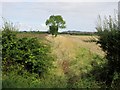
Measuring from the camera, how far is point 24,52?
40.3 feet

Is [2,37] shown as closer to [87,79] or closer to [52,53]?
[52,53]

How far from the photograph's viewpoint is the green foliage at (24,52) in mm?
12173

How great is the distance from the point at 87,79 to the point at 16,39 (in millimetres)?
3037

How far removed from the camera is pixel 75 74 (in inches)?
465

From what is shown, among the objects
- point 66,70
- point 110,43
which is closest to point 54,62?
point 66,70

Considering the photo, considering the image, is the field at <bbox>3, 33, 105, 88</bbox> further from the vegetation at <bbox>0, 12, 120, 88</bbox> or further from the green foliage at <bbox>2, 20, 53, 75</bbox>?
the green foliage at <bbox>2, 20, 53, 75</bbox>

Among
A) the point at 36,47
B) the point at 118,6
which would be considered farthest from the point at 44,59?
the point at 118,6

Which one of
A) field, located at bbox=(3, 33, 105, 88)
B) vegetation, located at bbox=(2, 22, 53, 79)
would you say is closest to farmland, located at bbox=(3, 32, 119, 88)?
field, located at bbox=(3, 33, 105, 88)

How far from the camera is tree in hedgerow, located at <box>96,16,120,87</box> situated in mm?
10750

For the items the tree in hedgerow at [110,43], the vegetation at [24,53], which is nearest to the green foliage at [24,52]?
the vegetation at [24,53]

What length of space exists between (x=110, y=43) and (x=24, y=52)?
323 centimetres

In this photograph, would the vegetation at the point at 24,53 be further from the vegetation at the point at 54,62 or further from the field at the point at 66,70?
the field at the point at 66,70

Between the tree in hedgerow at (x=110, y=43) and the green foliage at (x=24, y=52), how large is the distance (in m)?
2.32

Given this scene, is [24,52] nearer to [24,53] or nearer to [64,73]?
[24,53]
